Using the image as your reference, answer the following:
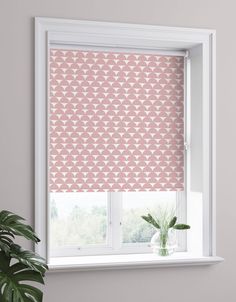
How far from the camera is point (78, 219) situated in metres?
3.38

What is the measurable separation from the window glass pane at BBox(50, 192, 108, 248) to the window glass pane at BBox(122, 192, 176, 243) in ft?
0.42

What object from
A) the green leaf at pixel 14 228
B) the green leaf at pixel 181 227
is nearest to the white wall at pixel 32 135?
the green leaf at pixel 181 227

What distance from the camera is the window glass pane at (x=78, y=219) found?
10.9 feet

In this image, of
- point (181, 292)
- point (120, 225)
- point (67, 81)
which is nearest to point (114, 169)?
point (120, 225)

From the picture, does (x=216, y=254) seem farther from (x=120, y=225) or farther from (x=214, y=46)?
(x=214, y=46)

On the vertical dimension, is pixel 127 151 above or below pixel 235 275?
above

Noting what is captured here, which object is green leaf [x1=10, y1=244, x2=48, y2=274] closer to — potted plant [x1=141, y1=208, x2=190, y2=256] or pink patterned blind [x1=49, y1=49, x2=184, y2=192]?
pink patterned blind [x1=49, y1=49, x2=184, y2=192]

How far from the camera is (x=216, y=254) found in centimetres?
335

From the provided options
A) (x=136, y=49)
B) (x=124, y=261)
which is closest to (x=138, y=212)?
(x=124, y=261)

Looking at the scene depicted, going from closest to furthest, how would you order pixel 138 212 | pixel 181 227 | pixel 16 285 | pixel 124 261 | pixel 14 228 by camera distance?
pixel 16 285 → pixel 14 228 → pixel 124 261 → pixel 181 227 → pixel 138 212

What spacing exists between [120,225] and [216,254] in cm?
59

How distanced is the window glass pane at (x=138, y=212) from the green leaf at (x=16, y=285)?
44.4 inches

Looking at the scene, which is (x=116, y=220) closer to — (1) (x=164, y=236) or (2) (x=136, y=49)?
(1) (x=164, y=236)

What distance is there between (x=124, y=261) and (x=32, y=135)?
86 centimetres
